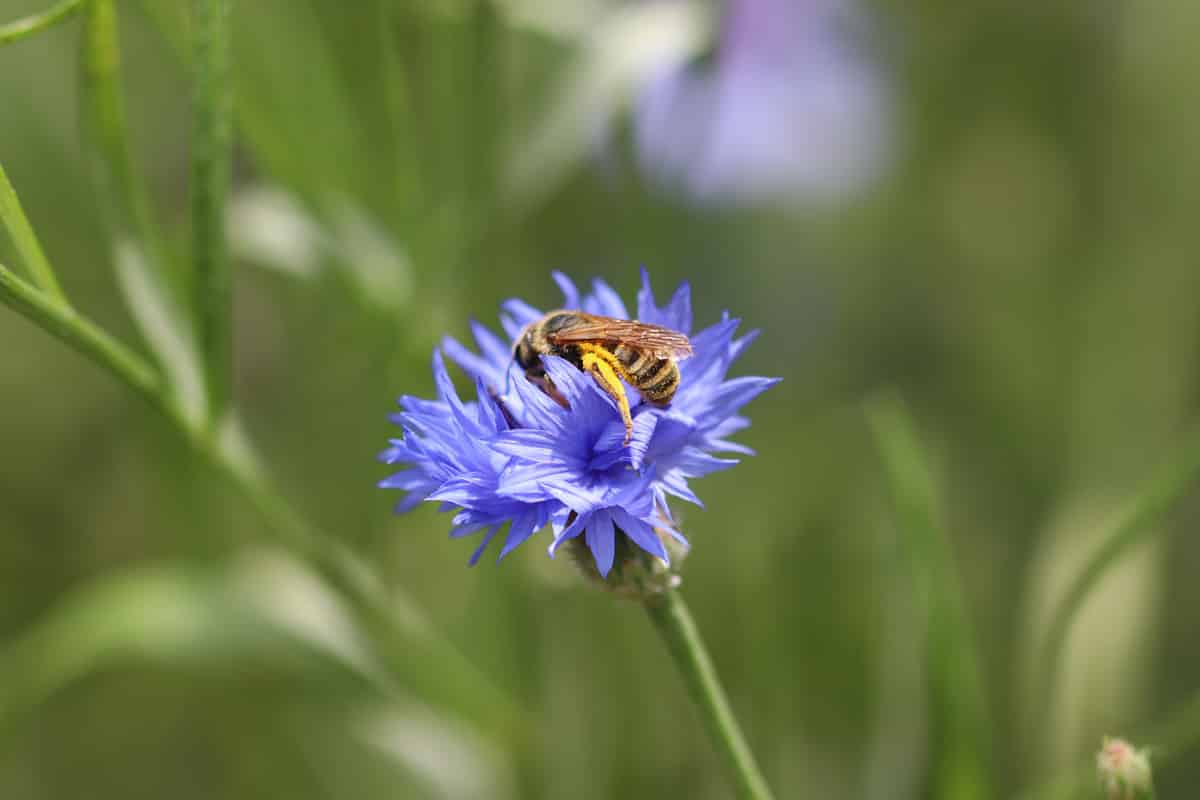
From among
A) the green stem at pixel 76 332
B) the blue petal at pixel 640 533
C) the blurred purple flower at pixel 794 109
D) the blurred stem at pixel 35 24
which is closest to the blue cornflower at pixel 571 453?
the blue petal at pixel 640 533

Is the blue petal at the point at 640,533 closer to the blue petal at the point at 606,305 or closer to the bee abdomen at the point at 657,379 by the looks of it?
the bee abdomen at the point at 657,379

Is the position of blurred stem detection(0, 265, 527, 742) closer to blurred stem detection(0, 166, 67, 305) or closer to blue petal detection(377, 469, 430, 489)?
blurred stem detection(0, 166, 67, 305)

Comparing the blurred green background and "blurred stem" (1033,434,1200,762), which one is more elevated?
the blurred green background

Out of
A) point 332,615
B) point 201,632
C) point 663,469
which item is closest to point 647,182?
point 332,615

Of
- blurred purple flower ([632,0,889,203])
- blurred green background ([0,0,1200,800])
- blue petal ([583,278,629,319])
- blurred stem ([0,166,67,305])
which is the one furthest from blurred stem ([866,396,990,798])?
blurred purple flower ([632,0,889,203])

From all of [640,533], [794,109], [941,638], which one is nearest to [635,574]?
[640,533]

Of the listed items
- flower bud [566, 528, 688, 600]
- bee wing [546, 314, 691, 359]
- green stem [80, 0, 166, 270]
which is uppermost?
green stem [80, 0, 166, 270]

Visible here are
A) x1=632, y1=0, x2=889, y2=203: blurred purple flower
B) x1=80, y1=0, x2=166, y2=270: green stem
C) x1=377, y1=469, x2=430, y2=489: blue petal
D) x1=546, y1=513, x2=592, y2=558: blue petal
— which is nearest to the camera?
x1=546, y1=513, x2=592, y2=558: blue petal
